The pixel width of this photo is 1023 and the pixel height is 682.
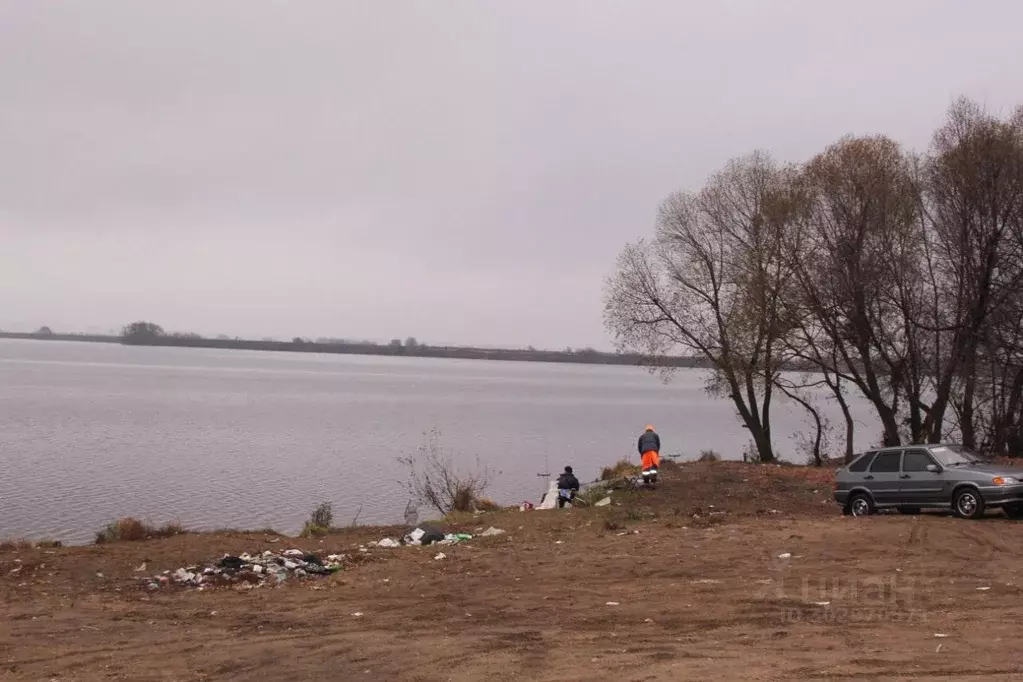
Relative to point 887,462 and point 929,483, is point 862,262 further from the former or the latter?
point 929,483

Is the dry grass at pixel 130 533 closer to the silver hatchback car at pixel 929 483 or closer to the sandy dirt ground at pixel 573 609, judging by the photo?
the sandy dirt ground at pixel 573 609

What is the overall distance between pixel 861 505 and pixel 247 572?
40.7 ft

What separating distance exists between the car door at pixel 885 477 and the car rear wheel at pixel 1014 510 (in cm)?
197

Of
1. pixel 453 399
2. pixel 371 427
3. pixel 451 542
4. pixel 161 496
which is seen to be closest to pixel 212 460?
pixel 161 496

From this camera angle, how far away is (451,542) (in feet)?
54.7

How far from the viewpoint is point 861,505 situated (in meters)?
18.6

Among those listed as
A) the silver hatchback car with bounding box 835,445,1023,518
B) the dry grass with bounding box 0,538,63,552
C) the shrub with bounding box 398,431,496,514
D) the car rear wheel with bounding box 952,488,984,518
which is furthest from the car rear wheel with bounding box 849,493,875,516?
the dry grass with bounding box 0,538,63,552

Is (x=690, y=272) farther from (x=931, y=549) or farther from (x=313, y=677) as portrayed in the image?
(x=313, y=677)

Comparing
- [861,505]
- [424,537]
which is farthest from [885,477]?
[424,537]

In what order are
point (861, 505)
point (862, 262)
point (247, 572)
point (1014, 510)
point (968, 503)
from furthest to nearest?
point (862, 262), point (861, 505), point (1014, 510), point (968, 503), point (247, 572)

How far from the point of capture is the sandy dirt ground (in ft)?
27.1

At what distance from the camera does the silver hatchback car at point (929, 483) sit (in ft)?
54.3

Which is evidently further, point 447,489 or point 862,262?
point 862,262

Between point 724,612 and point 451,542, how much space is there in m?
7.41
